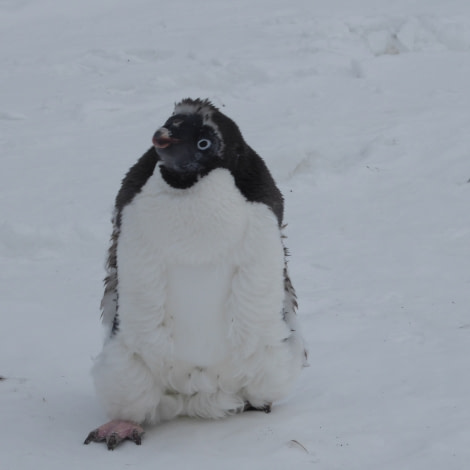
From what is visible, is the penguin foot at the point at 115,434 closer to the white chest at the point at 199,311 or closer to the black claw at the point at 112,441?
the black claw at the point at 112,441

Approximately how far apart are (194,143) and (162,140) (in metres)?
0.13

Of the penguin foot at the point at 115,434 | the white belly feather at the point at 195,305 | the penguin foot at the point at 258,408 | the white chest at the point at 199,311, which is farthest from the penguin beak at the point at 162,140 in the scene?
the penguin foot at the point at 258,408

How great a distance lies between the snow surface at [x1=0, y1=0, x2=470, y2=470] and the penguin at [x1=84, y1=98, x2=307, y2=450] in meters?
0.16

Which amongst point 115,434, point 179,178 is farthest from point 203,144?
point 115,434

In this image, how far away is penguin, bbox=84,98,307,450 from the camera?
10.1 ft

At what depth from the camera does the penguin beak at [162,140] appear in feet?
9.84

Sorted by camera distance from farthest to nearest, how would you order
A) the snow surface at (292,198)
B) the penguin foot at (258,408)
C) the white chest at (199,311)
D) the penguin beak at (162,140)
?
1. the penguin foot at (258,408)
2. the snow surface at (292,198)
3. the white chest at (199,311)
4. the penguin beak at (162,140)

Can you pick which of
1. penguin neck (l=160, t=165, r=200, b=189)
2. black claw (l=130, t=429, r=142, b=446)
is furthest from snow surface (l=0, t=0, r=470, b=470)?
penguin neck (l=160, t=165, r=200, b=189)

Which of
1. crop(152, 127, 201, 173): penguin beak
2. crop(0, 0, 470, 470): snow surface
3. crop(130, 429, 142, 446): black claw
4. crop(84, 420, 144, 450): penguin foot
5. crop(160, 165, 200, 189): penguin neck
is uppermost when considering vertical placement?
crop(152, 127, 201, 173): penguin beak

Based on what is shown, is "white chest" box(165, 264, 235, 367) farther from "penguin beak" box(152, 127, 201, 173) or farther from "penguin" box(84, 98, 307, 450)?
"penguin beak" box(152, 127, 201, 173)

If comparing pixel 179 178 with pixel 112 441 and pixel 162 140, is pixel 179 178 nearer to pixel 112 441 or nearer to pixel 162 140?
pixel 162 140

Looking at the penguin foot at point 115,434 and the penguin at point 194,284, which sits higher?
the penguin at point 194,284

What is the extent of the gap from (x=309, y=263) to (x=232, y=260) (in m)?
2.49

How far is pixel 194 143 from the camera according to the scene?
309cm
